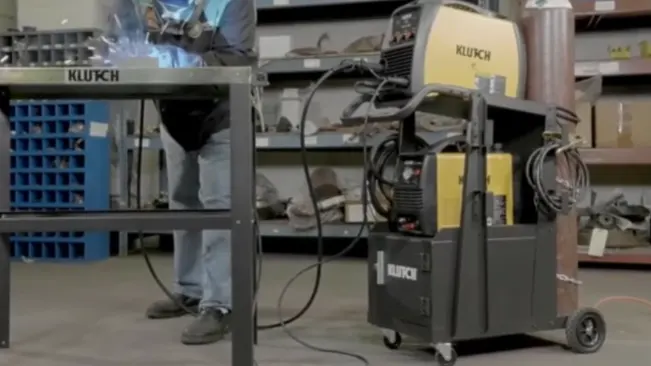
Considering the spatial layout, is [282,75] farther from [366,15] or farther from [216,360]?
[216,360]

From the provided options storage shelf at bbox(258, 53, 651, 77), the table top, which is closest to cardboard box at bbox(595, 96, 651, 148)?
storage shelf at bbox(258, 53, 651, 77)

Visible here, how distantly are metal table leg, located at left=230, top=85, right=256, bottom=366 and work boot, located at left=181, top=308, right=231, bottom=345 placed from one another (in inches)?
20.8

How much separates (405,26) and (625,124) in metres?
2.54

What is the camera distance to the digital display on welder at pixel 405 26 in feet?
6.50

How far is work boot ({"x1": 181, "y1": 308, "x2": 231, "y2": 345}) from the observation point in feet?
7.24

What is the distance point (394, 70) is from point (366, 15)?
3.08m

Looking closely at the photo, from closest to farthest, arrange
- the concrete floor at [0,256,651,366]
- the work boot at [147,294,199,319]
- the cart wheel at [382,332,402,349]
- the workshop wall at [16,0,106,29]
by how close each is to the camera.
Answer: the concrete floor at [0,256,651,366]
the cart wheel at [382,332,402,349]
the work boot at [147,294,199,319]
the workshop wall at [16,0,106,29]

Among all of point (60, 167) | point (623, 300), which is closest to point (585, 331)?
point (623, 300)

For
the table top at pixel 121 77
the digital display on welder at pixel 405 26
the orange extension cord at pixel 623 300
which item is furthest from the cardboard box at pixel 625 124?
the table top at pixel 121 77

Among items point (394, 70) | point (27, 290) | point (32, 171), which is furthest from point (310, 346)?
point (32, 171)

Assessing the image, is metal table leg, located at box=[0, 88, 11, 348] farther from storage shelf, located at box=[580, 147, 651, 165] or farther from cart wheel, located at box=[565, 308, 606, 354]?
storage shelf, located at box=[580, 147, 651, 165]

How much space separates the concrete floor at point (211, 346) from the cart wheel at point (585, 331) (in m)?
0.03

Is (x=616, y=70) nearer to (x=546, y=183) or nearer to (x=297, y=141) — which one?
(x=297, y=141)

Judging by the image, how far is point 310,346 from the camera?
7.16 feet
